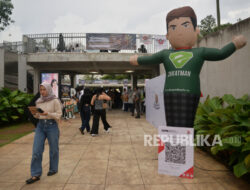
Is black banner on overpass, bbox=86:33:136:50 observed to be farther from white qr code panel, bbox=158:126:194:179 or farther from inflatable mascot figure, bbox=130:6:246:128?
white qr code panel, bbox=158:126:194:179

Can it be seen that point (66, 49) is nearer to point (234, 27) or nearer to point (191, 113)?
point (234, 27)

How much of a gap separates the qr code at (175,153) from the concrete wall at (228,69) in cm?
228

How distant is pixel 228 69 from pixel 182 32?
264cm

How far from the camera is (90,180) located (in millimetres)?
3070

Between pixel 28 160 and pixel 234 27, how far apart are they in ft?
18.6

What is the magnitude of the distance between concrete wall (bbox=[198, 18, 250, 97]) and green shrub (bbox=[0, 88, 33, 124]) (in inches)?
308

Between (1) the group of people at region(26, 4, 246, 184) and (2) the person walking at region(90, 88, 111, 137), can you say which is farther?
(2) the person walking at region(90, 88, 111, 137)

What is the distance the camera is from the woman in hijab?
9.97 feet

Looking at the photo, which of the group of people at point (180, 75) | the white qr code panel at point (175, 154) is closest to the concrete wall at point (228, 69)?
the group of people at point (180, 75)

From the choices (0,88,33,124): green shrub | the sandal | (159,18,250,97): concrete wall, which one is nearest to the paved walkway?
the sandal

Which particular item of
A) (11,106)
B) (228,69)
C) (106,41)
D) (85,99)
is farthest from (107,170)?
(106,41)

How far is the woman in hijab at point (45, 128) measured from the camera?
3039 millimetres

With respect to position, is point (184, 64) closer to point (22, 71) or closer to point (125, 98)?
point (125, 98)

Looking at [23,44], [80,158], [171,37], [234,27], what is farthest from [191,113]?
[23,44]
